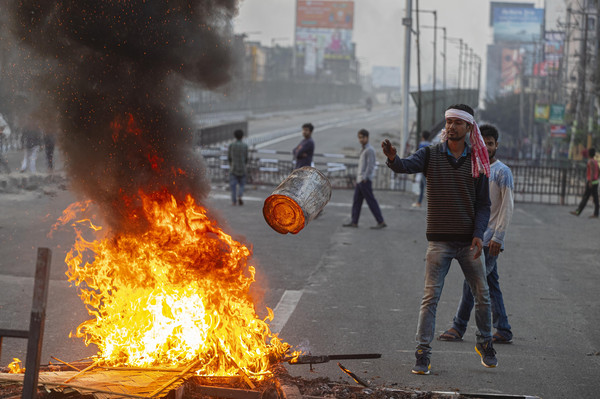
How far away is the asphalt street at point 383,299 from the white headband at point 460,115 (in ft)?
5.49

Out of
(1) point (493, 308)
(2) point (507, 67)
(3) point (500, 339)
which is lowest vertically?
(3) point (500, 339)

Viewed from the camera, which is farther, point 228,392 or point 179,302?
point 179,302

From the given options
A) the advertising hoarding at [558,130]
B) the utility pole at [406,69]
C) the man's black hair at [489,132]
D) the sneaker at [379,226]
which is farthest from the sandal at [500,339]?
the advertising hoarding at [558,130]

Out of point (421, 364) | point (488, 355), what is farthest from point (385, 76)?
point (421, 364)

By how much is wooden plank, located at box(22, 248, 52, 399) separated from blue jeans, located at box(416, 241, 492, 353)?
2.77m

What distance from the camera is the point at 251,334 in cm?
478

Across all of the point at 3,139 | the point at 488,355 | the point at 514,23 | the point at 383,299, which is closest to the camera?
the point at 488,355

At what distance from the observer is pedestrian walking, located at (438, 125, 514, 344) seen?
243 inches

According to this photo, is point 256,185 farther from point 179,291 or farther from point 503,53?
point 503,53

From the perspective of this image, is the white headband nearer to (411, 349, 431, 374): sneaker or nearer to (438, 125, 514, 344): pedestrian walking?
(438, 125, 514, 344): pedestrian walking

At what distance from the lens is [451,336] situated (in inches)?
259

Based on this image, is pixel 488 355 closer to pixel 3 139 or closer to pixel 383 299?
pixel 383 299


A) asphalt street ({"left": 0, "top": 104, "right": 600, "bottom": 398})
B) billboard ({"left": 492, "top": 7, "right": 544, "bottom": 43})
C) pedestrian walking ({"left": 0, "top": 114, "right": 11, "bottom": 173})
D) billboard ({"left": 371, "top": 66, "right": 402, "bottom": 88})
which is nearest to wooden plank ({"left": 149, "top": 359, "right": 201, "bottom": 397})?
asphalt street ({"left": 0, "top": 104, "right": 600, "bottom": 398})

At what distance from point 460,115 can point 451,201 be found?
594 millimetres
